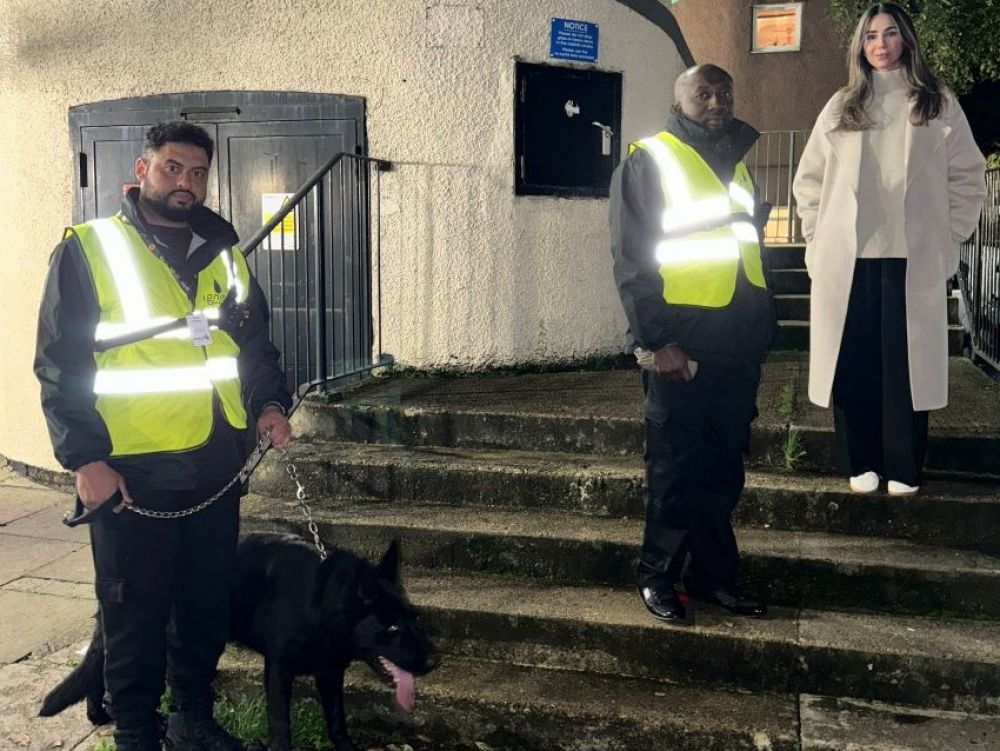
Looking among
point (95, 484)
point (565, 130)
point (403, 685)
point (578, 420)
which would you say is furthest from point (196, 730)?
point (565, 130)

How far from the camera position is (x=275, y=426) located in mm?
3240

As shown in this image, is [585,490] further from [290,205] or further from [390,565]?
[290,205]

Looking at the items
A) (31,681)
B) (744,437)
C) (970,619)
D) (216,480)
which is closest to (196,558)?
(216,480)

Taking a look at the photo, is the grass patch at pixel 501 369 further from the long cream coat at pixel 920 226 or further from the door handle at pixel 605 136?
the long cream coat at pixel 920 226

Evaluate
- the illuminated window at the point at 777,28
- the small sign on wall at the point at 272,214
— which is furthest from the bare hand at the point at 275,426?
the illuminated window at the point at 777,28

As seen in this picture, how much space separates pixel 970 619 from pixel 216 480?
274cm

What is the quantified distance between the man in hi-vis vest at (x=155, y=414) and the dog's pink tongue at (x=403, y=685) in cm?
64

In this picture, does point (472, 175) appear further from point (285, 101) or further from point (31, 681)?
point (31, 681)

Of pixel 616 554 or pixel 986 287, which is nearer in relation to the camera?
pixel 616 554

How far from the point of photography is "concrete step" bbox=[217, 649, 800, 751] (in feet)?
10.5

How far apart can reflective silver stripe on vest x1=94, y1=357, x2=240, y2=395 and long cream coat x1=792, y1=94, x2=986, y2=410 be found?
2356 mm

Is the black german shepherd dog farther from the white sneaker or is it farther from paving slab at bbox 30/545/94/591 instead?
the white sneaker

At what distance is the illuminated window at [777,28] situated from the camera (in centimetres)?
1702

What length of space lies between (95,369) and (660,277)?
1.85m
